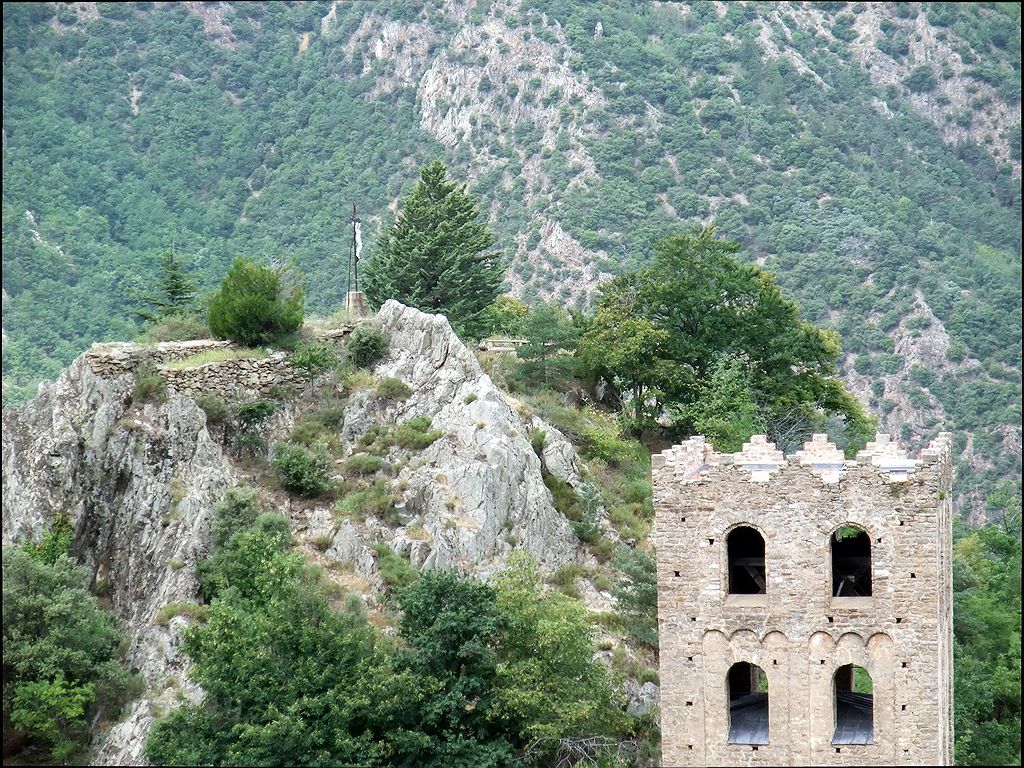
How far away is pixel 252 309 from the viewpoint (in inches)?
2507

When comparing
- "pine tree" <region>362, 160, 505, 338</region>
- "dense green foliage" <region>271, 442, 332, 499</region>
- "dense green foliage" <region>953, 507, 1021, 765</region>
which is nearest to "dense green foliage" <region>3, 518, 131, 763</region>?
"dense green foliage" <region>271, 442, 332, 499</region>

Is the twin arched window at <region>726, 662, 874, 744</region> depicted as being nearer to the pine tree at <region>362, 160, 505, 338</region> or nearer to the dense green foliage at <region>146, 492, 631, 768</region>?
the dense green foliage at <region>146, 492, 631, 768</region>

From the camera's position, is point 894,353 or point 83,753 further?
point 894,353

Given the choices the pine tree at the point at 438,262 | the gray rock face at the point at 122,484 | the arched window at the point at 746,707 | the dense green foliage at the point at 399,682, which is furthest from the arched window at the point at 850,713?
the pine tree at the point at 438,262

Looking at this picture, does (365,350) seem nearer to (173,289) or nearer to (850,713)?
(173,289)

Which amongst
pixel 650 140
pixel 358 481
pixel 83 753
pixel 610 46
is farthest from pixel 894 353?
pixel 83 753

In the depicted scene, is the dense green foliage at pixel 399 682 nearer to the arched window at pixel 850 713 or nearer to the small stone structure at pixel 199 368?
the arched window at pixel 850 713

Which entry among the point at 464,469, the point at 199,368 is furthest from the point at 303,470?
the point at 199,368

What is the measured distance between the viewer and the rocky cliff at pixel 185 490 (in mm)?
55375

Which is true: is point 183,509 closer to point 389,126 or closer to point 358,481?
point 358,481

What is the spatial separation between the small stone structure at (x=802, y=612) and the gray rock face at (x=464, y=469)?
15.5m

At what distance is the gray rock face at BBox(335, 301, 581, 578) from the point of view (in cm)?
5684

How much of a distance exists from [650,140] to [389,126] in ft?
62.9

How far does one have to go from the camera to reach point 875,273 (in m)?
121
